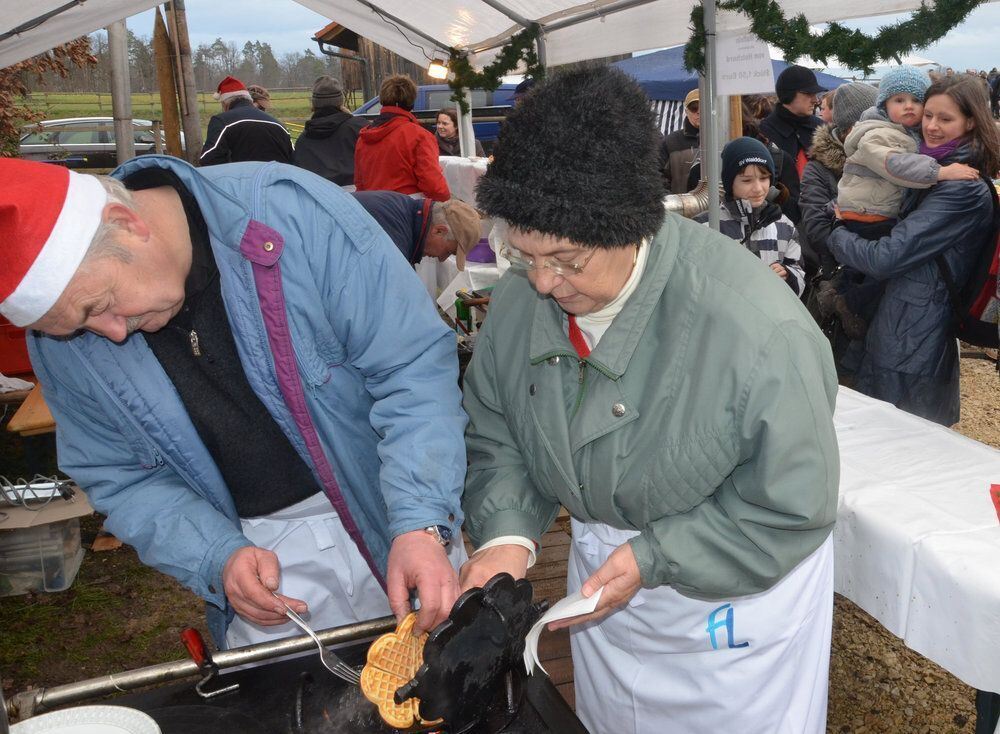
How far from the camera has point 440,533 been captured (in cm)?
142

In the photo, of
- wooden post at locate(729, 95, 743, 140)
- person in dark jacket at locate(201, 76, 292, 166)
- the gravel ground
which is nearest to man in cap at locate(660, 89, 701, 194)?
wooden post at locate(729, 95, 743, 140)

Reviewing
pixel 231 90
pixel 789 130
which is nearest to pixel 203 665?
pixel 789 130

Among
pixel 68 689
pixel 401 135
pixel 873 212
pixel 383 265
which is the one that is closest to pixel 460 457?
pixel 383 265

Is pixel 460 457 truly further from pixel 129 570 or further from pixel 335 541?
pixel 129 570

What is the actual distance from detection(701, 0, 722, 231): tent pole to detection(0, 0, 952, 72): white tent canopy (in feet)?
0.22

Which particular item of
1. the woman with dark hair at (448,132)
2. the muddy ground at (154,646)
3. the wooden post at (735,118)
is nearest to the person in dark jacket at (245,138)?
the woman with dark hair at (448,132)

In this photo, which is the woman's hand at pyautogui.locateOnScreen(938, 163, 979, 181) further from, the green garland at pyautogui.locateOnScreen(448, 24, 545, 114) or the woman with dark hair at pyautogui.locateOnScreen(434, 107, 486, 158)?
the woman with dark hair at pyautogui.locateOnScreen(434, 107, 486, 158)

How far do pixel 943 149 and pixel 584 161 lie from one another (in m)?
2.73

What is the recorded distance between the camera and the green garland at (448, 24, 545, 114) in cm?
537

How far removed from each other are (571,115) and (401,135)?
4.74m

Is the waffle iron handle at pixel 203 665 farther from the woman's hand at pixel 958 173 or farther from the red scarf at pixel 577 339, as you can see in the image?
the woman's hand at pixel 958 173

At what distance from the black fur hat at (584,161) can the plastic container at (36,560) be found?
11.5 ft

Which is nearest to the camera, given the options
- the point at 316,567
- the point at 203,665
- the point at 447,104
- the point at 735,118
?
the point at 203,665

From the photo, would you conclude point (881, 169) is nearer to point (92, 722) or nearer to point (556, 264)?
point (556, 264)
